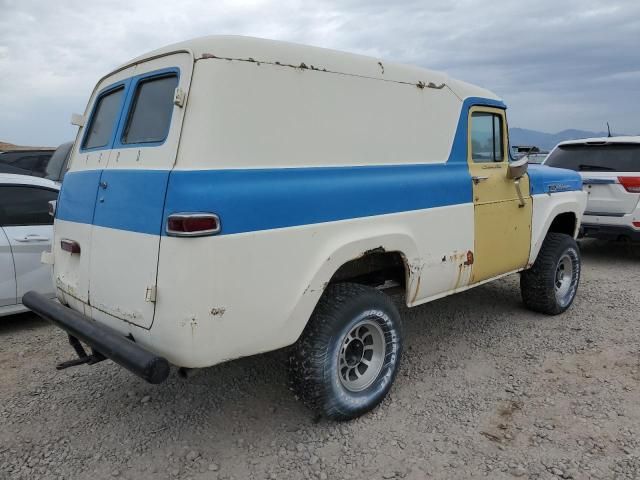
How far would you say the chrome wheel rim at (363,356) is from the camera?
3.25m

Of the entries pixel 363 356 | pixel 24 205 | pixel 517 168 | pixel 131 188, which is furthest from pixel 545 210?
pixel 24 205

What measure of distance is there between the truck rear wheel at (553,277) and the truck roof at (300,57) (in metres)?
2.09

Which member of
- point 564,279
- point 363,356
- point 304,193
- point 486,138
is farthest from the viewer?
point 564,279

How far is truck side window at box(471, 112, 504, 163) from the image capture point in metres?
4.09

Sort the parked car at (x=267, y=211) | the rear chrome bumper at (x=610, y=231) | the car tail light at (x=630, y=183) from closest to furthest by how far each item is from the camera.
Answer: the parked car at (x=267, y=211)
the car tail light at (x=630, y=183)
the rear chrome bumper at (x=610, y=231)

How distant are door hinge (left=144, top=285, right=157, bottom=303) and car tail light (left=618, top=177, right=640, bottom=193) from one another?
6896mm

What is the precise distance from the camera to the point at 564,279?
5324mm

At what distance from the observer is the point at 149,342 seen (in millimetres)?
2625

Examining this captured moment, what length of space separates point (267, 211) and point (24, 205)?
11.6 ft

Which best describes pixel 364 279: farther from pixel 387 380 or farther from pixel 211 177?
pixel 211 177

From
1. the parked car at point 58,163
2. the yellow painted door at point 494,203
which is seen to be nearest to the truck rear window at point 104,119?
the yellow painted door at point 494,203

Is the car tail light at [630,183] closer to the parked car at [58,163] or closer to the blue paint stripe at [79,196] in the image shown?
the blue paint stripe at [79,196]

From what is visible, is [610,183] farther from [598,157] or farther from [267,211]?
[267,211]

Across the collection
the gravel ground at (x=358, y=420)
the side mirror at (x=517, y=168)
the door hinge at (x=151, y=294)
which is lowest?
the gravel ground at (x=358, y=420)
